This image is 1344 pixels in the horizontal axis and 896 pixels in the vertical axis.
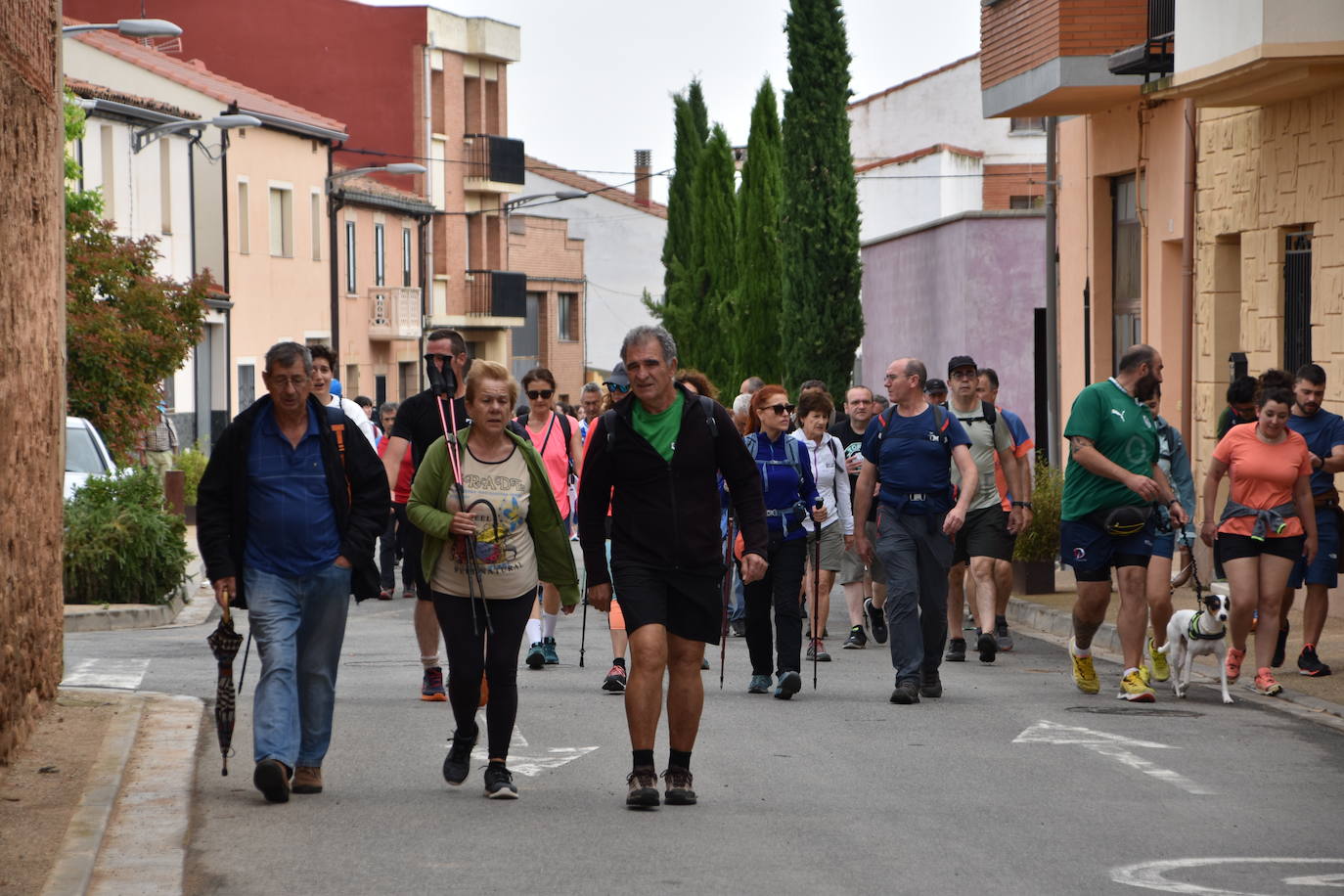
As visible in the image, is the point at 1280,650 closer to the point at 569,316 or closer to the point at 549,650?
the point at 549,650

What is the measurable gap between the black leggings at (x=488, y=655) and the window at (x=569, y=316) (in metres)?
62.9

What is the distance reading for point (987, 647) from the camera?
45.9ft

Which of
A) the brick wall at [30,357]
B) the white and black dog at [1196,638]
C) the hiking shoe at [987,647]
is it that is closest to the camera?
the brick wall at [30,357]

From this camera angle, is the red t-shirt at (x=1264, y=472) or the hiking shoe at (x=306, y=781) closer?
the hiking shoe at (x=306, y=781)

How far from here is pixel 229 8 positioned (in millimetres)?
55719

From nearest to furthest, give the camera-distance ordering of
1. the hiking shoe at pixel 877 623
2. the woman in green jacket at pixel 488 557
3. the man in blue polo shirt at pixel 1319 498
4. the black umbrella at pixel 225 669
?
1. the black umbrella at pixel 225 669
2. the woman in green jacket at pixel 488 557
3. the man in blue polo shirt at pixel 1319 498
4. the hiking shoe at pixel 877 623

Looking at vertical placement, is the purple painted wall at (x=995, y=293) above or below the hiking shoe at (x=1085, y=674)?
above

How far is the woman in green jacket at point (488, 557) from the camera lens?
8680mm

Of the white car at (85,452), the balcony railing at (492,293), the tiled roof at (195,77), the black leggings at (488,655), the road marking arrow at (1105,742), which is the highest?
the tiled roof at (195,77)

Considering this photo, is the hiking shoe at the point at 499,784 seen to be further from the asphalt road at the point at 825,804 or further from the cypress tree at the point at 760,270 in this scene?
the cypress tree at the point at 760,270

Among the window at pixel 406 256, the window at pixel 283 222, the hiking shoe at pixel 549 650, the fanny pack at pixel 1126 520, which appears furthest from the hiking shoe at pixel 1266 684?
the window at pixel 406 256

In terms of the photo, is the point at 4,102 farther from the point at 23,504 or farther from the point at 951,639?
the point at 951,639

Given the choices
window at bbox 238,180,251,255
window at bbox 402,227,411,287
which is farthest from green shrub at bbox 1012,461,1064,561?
window at bbox 402,227,411,287

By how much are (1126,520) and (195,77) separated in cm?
3687
